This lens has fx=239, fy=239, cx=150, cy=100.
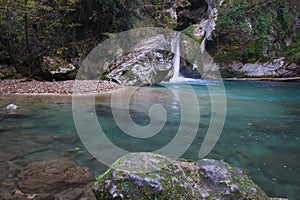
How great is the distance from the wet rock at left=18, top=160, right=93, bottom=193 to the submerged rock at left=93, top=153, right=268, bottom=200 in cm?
80

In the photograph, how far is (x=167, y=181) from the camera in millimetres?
1936

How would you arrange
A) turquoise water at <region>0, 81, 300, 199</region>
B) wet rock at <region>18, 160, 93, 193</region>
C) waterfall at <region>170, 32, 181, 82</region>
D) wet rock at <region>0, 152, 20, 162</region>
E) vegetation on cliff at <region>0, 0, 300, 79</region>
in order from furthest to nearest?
waterfall at <region>170, 32, 181, 82</region> < vegetation on cliff at <region>0, 0, 300, 79</region> < wet rock at <region>0, 152, 20, 162</region> < turquoise water at <region>0, 81, 300, 199</region> < wet rock at <region>18, 160, 93, 193</region>

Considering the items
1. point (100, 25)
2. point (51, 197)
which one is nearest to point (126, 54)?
point (100, 25)

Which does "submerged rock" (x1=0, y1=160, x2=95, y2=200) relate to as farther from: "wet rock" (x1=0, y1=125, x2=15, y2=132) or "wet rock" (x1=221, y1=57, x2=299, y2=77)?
"wet rock" (x1=221, y1=57, x2=299, y2=77)

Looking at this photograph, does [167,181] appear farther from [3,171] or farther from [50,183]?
[3,171]

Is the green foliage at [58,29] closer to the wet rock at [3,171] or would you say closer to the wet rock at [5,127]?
the wet rock at [5,127]

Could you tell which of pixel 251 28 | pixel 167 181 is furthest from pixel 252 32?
pixel 167 181

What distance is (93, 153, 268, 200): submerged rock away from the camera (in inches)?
74.2

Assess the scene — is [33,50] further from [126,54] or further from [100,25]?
[126,54]

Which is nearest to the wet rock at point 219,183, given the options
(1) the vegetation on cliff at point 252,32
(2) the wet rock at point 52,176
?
(2) the wet rock at point 52,176

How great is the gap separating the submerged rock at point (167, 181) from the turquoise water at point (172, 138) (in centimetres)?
83

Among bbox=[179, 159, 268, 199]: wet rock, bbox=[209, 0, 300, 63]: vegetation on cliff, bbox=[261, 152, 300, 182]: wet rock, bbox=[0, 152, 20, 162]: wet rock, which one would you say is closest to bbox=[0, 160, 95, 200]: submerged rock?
bbox=[0, 152, 20, 162]: wet rock

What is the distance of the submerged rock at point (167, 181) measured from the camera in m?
1.89

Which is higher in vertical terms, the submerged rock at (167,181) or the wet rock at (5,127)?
the submerged rock at (167,181)
